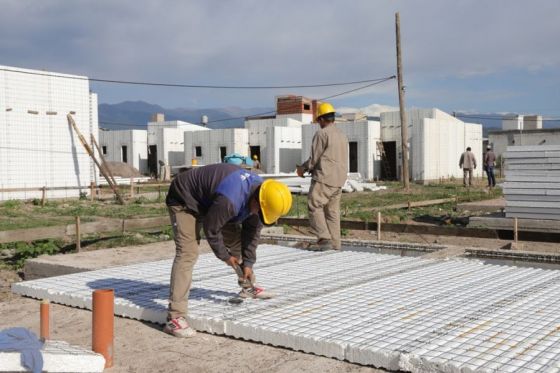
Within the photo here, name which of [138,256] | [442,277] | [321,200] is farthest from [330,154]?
[138,256]

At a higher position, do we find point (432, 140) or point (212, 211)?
point (432, 140)

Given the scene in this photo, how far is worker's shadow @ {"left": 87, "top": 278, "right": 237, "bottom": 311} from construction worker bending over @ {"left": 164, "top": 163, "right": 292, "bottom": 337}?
20.4 inches

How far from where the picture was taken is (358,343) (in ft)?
12.5

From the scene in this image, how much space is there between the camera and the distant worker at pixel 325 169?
758 cm

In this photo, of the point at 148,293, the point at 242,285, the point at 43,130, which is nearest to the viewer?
the point at 242,285

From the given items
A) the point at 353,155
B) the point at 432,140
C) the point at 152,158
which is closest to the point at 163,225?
the point at 432,140

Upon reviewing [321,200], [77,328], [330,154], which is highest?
[330,154]

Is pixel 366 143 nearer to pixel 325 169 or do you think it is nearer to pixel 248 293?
pixel 325 169

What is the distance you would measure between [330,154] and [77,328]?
4.02 metres

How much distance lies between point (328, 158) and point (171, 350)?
4.12 m

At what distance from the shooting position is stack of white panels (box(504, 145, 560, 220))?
1024 centimetres

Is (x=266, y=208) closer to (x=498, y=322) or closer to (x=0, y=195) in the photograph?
(x=498, y=322)

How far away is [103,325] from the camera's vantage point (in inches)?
150

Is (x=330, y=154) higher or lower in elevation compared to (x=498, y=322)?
higher
